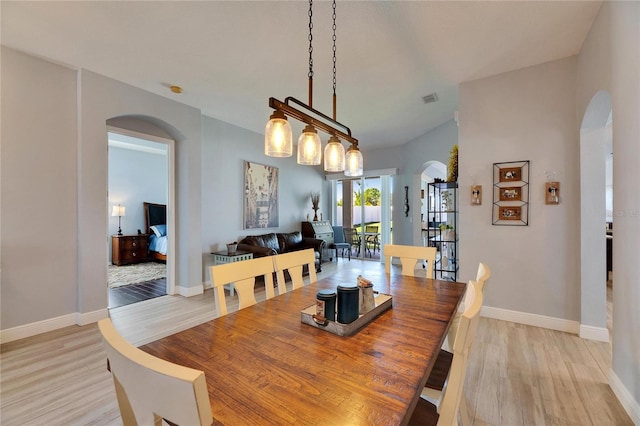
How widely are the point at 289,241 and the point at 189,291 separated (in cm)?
223

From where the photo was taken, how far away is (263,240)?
5.25m

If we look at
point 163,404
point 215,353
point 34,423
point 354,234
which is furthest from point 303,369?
point 354,234

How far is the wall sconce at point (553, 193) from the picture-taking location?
296 cm

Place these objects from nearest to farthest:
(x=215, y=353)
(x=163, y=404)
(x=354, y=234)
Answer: (x=163, y=404) < (x=215, y=353) < (x=354, y=234)

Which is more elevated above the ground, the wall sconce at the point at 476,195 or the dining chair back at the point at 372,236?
the wall sconce at the point at 476,195

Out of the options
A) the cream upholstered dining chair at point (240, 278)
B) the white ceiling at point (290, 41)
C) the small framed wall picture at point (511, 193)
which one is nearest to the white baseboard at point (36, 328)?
the cream upholstered dining chair at point (240, 278)

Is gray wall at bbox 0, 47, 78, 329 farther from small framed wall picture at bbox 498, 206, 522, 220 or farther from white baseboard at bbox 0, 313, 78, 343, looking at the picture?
small framed wall picture at bbox 498, 206, 522, 220

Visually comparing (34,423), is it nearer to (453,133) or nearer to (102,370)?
(102,370)

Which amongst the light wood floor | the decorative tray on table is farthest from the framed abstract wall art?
the decorative tray on table

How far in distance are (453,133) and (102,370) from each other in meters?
6.13

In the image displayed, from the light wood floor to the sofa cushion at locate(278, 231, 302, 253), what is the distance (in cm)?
275

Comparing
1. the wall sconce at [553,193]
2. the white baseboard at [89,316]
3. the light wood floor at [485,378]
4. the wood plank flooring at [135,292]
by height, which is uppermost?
the wall sconce at [553,193]

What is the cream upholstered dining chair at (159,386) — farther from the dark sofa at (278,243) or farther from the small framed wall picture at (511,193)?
the dark sofa at (278,243)

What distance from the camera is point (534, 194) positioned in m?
3.10
